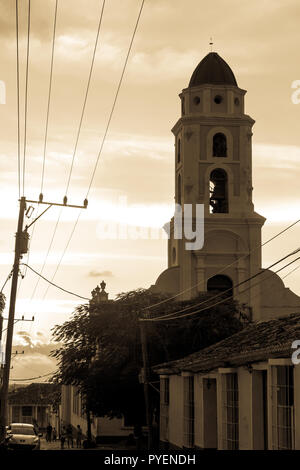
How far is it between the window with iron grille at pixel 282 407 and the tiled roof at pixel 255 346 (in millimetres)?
499

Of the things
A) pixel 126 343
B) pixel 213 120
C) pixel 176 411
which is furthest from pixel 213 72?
pixel 176 411

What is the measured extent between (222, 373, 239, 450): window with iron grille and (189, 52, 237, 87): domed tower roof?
34.0 metres

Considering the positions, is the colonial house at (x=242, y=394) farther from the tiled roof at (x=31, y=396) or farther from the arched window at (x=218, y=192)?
the tiled roof at (x=31, y=396)

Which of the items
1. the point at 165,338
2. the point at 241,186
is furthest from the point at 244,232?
the point at 165,338

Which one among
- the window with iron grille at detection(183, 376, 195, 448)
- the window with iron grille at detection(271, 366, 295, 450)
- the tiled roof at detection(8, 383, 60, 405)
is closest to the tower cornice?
the window with iron grille at detection(183, 376, 195, 448)

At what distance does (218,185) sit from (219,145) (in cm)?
264

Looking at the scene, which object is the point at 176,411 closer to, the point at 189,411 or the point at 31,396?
the point at 189,411

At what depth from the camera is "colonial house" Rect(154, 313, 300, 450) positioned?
68.5ft

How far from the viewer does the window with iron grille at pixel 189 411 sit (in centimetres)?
3008

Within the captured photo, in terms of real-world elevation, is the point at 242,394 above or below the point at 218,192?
below

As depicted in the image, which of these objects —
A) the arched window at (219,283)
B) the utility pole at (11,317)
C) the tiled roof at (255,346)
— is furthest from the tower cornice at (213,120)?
the utility pole at (11,317)

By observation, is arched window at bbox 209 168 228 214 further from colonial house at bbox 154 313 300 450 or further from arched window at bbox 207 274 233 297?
colonial house at bbox 154 313 300 450

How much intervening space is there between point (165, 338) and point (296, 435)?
64.5ft

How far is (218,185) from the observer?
5581cm
